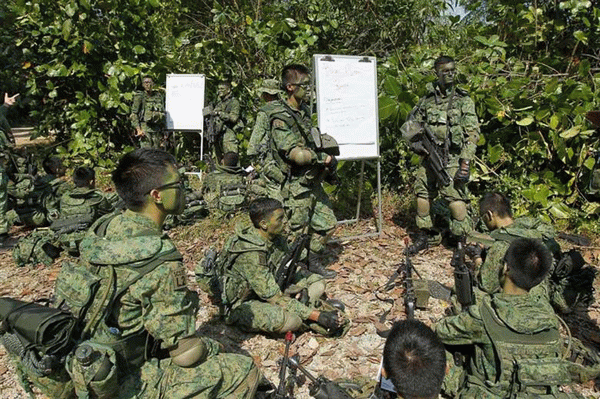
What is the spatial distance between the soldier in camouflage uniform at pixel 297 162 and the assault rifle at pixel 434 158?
4.77 ft

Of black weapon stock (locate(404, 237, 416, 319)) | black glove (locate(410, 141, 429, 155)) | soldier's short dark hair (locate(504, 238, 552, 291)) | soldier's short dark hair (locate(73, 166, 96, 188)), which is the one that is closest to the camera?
soldier's short dark hair (locate(504, 238, 552, 291))

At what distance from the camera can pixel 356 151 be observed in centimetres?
666

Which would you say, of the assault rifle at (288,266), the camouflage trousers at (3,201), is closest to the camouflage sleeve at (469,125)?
the assault rifle at (288,266)

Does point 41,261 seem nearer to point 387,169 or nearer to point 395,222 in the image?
point 395,222

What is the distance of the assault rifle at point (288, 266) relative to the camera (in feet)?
15.3

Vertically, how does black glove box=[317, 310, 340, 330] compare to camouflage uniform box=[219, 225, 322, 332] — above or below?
below

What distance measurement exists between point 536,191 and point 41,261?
7.60 m

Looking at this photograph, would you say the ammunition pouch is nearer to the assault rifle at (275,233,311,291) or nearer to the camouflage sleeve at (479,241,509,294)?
the assault rifle at (275,233,311,291)

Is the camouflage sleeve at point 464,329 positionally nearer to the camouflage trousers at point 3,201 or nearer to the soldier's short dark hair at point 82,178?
the soldier's short dark hair at point 82,178

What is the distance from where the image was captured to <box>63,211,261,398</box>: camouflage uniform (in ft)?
8.59

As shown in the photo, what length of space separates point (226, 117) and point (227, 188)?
3001 millimetres

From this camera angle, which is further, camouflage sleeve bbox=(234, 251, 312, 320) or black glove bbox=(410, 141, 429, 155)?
black glove bbox=(410, 141, 429, 155)

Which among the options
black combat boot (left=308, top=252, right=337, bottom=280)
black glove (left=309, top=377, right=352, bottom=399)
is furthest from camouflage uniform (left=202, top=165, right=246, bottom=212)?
black glove (left=309, top=377, right=352, bottom=399)

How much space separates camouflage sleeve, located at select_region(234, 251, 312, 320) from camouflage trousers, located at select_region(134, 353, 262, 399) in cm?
123
